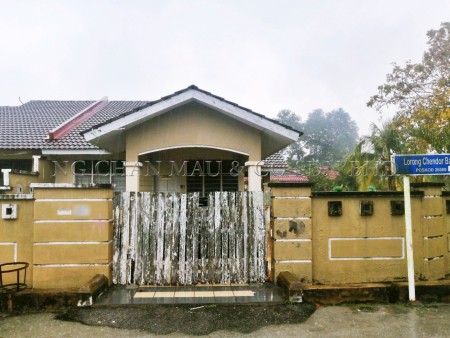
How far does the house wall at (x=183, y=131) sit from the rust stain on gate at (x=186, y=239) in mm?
2280

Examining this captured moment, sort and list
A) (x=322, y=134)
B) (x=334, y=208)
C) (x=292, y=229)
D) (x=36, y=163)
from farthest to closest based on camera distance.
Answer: (x=322, y=134) < (x=36, y=163) < (x=334, y=208) < (x=292, y=229)

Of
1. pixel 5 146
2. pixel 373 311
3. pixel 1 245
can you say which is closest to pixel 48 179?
pixel 5 146

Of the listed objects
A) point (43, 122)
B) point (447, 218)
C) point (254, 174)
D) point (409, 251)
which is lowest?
point (409, 251)

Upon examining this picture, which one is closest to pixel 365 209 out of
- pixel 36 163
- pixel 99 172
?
pixel 99 172

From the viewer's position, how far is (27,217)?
6.15 meters

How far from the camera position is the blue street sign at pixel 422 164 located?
5.66 meters

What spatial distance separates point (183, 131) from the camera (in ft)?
28.1

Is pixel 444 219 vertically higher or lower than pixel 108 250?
higher

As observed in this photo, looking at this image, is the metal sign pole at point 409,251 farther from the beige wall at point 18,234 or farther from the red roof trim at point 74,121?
the red roof trim at point 74,121

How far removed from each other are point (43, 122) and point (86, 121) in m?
1.61

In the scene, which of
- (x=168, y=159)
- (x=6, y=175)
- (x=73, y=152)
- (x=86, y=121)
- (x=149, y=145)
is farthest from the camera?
(x=86, y=121)

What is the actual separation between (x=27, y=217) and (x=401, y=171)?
592 cm

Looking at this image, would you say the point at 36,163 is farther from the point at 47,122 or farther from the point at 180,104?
the point at 180,104

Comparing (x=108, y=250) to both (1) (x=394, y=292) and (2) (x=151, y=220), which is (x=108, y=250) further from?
(1) (x=394, y=292)
